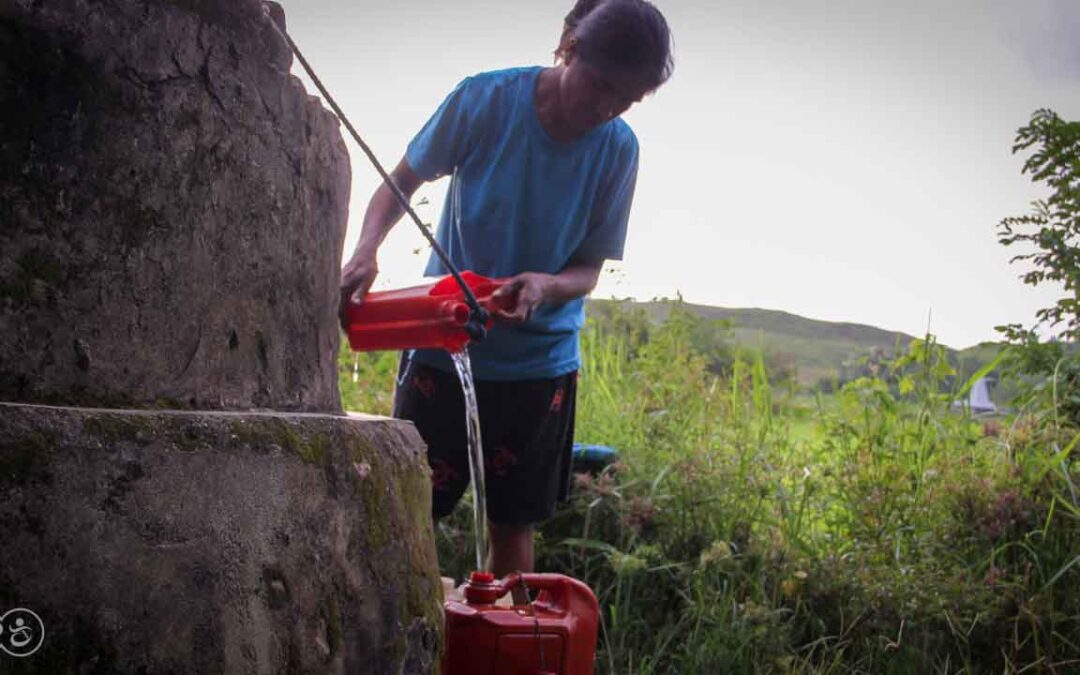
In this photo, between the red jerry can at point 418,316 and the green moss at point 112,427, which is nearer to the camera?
the green moss at point 112,427

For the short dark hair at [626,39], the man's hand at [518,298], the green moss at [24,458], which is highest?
the short dark hair at [626,39]

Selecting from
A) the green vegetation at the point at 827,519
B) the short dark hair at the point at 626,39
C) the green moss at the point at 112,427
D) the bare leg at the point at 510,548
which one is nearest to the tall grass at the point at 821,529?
the green vegetation at the point at 827,519

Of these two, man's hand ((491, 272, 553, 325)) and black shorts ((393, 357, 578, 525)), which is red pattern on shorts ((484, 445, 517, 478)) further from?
man's hand ((491, 272, 553, 325))

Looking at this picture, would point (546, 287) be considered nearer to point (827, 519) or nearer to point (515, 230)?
point (515, 230)

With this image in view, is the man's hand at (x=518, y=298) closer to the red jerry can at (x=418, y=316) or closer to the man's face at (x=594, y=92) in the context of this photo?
the red jerry can at (x=418, y=316)

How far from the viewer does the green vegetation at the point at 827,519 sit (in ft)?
10.1

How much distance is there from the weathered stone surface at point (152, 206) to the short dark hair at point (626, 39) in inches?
43.2

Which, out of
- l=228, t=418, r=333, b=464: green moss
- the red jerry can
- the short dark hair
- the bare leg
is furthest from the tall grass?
l=228, t=418, r=333, b=464: green moss

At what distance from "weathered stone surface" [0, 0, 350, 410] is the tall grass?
1.79 m

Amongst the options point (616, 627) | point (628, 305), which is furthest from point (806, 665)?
point (628, 305)

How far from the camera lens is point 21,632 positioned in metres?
1.12

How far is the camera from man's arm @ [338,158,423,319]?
229 centimetres

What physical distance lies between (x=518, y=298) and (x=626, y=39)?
0.72 meters

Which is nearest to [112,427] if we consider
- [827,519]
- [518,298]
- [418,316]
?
[418,316]
